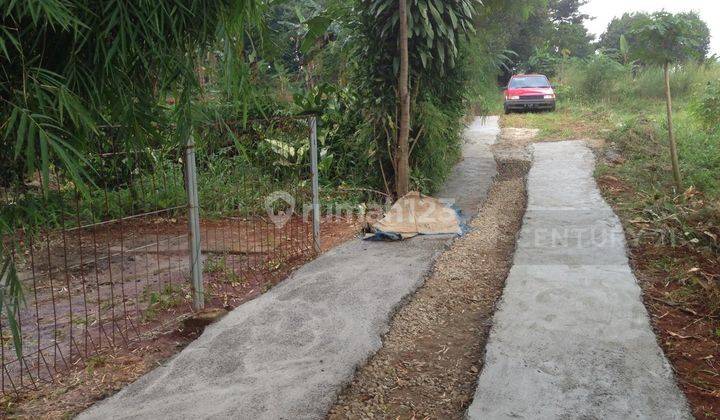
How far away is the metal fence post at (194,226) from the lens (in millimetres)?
4004

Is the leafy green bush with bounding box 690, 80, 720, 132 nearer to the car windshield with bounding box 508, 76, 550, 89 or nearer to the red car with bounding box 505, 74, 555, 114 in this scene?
the red car with bounding box 505, 74, 555, 114

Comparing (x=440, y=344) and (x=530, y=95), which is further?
(x=530, y=95)

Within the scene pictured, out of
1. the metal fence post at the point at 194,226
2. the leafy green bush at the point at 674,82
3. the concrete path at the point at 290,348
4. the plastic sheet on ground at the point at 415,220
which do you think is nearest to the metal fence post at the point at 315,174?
the concrete path at the point at 290,348

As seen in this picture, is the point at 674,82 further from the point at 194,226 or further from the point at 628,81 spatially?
the point at 194,226

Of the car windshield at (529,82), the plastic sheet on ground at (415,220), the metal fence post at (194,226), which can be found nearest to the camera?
the metal fence post at (194,226)

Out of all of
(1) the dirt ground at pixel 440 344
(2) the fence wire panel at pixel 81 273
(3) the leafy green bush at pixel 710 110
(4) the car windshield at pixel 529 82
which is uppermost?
(4) the car windshield at pixel 529 82

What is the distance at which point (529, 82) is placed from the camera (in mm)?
17844

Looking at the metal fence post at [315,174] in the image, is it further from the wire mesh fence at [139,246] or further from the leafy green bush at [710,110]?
the leafy green bush at [710,110]

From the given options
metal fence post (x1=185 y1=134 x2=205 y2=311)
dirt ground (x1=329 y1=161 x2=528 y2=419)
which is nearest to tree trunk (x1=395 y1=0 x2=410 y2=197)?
dirt ground (x1=329 y1=161 x2=528 y2=419)

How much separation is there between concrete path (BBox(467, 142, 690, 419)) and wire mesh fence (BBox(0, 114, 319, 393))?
6.62 ft

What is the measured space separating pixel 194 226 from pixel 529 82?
1565 centimetres

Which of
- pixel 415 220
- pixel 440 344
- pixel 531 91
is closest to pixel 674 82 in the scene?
pixel 531 91

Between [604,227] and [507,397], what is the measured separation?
159 inches

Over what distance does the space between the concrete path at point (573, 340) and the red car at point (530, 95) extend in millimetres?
11073
